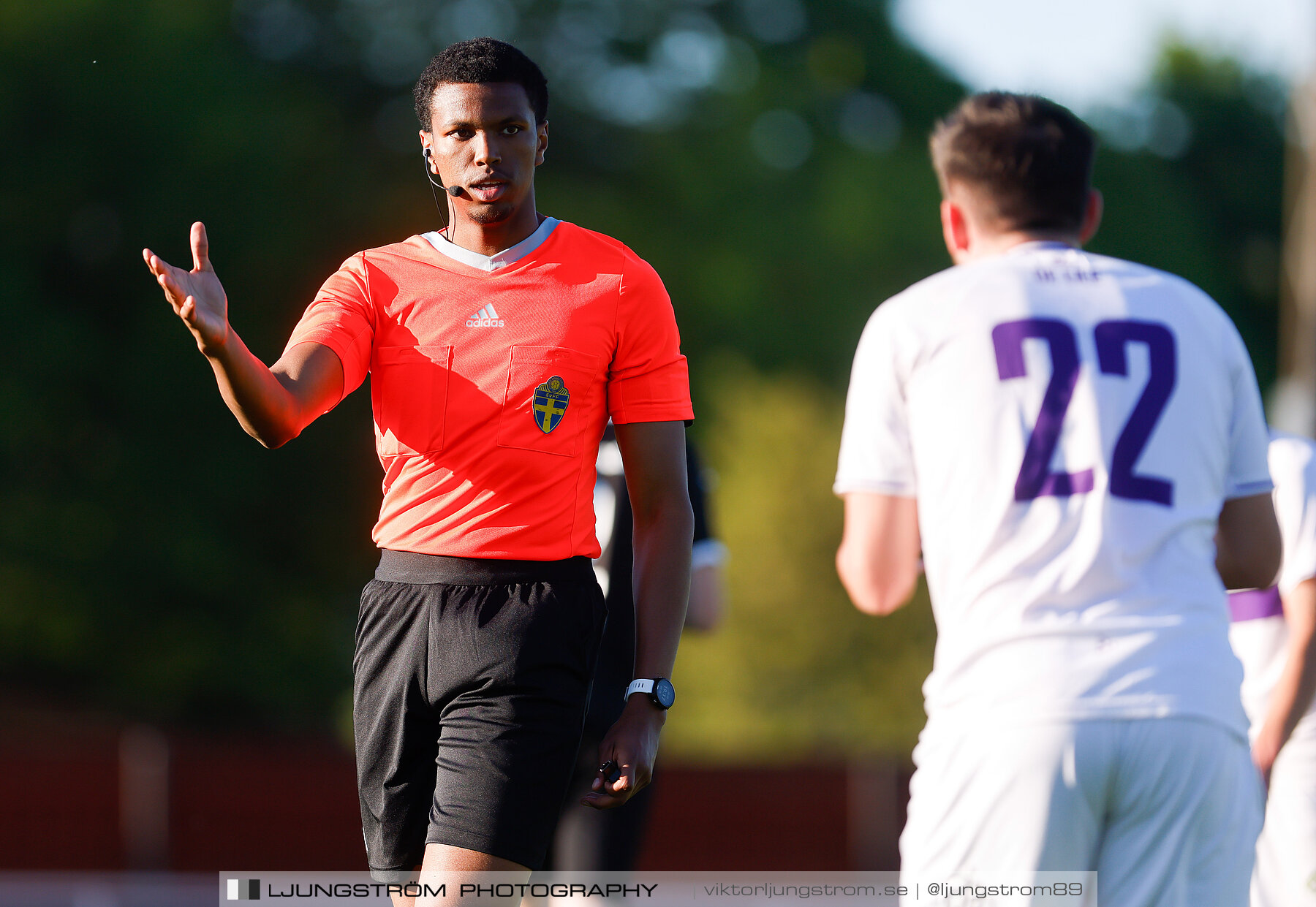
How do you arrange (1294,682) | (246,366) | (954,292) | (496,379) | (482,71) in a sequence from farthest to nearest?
(1294,682) < (482,71) < (496,379) < (246,366) < (954,292)

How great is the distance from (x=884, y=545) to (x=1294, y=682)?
5.83 ft

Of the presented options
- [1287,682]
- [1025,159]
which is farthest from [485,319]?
[1287,682]

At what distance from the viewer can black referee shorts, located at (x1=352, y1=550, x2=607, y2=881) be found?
311 centimetres

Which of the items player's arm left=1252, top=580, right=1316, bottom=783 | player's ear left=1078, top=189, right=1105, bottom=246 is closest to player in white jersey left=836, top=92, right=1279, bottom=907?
player's ear left=1078, top=189, right=1105, bottom=246

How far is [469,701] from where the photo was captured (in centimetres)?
317

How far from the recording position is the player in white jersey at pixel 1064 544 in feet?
8.60

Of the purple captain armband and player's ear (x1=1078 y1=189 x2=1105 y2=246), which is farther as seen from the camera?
the purple captain armband

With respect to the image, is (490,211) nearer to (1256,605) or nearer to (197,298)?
(197,298)

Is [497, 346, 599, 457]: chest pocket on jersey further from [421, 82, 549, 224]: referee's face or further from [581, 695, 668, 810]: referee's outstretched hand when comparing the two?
[581, 695, 668, 810]: referee's outstretched hand

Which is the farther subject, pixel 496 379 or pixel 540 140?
pixel 540 140

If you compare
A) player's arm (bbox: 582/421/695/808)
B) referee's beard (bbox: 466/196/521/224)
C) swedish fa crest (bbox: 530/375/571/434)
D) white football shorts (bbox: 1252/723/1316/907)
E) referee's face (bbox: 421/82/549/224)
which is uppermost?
referee's face (bbox: 421/82/549/224)

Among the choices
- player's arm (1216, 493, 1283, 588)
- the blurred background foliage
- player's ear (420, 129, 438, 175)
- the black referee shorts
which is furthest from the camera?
the blurred background foliage

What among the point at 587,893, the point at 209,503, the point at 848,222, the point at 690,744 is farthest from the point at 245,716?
the point at 587,893

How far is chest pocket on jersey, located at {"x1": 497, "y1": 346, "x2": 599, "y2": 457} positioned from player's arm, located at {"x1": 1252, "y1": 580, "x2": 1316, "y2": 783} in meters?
2.02
